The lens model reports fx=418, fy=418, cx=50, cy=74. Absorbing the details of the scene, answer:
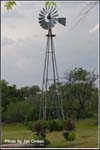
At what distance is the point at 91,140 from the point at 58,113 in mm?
736

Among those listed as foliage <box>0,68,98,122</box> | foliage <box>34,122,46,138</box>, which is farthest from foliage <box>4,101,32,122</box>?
foliage <box>34,122,46,138</box>

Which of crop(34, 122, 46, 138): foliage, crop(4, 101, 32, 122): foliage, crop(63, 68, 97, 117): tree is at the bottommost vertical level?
crop(34, 122, 46, 138): foliage

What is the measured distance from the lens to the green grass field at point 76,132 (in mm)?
5867

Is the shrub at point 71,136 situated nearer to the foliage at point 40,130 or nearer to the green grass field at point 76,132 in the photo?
the green grass field at point 76,132

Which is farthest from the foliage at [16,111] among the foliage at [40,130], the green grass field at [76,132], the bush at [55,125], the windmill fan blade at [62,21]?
the windmill fan blade at [62,21]

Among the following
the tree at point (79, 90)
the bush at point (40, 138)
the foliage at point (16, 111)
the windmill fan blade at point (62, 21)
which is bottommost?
the bush at point (40, 138)

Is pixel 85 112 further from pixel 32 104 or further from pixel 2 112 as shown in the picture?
pixel 2 112

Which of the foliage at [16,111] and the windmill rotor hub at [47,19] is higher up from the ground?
the windmill rotor hub at [47,19]

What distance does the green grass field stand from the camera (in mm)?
5867

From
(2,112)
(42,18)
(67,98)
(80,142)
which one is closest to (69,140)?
(80,142)

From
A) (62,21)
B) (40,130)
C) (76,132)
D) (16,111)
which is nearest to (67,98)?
(76,132)

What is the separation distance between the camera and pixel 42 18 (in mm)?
6309

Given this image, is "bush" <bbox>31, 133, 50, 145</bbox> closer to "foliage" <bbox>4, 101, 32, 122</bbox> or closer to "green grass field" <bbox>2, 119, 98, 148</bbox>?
"green grass field" <bbox>2, 119, 98, 148</bbox>

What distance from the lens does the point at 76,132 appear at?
20.3ft
